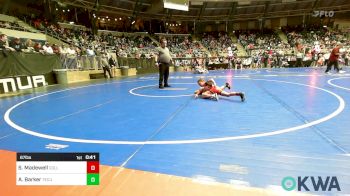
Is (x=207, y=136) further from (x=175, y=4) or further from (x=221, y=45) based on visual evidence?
(x=221, y=45)

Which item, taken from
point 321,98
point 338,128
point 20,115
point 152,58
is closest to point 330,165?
point 338,128

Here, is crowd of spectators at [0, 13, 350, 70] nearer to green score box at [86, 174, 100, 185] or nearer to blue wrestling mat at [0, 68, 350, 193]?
blue wrestling mat at [0, 68, 350, 193]

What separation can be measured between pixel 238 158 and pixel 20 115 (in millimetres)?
4967

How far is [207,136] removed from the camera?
3.71 m

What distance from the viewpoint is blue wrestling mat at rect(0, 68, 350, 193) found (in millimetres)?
2637

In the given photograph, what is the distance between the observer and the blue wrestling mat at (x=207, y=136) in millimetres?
2637
